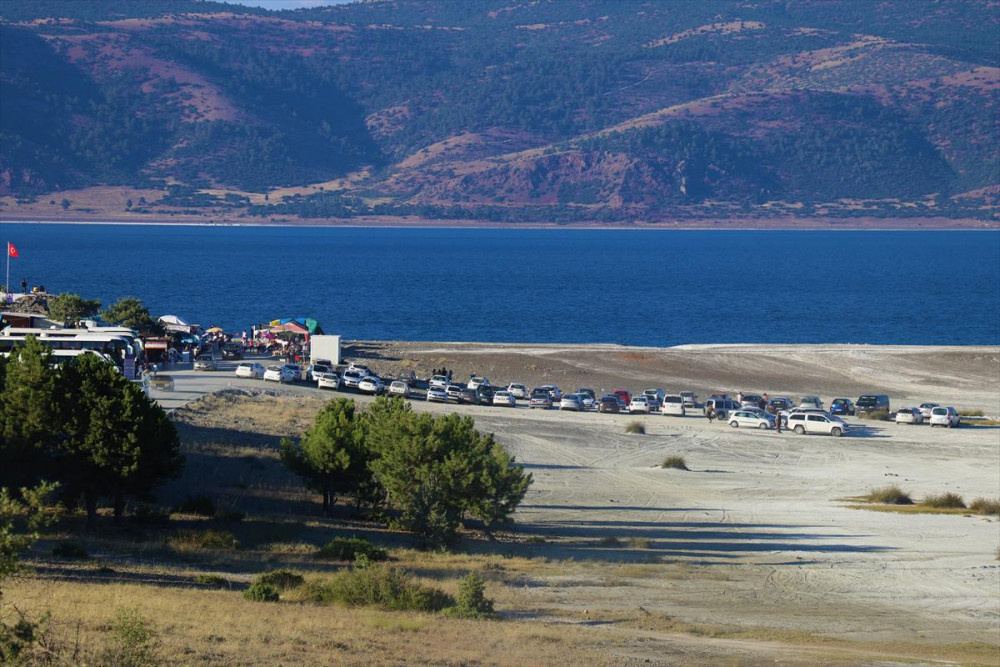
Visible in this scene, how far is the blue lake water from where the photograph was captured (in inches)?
3831

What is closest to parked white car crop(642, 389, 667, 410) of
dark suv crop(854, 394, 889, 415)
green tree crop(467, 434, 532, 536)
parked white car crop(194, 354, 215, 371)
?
dark suv crop(854, 394, 889, 415)

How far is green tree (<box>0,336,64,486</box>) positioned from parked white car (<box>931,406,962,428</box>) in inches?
1486

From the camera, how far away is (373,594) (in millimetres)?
20062

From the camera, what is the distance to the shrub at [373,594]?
19.9 m

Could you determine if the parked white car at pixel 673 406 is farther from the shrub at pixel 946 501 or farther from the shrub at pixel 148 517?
the shrub at pixel 148 517

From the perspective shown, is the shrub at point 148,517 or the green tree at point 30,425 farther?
the shrub at point 148,517

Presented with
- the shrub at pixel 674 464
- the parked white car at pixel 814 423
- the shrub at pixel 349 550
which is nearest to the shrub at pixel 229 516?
the shrub at pixel 349 550

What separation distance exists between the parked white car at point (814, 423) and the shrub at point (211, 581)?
3353cm

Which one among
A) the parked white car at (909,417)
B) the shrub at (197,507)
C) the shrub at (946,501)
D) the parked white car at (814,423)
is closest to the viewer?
the shrub at (197,507)

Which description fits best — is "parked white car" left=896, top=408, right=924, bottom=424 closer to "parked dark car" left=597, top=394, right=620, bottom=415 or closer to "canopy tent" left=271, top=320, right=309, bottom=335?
"parked dark car" left=597, top=394, right=620, bottom=415

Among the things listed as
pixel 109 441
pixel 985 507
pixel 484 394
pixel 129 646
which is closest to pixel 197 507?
pixel 109 441

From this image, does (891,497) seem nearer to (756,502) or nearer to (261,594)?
(756,502)

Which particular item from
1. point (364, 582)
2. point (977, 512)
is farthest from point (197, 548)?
point (977, 512)

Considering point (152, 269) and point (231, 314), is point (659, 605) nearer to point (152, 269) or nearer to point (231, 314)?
point (231, 314)
